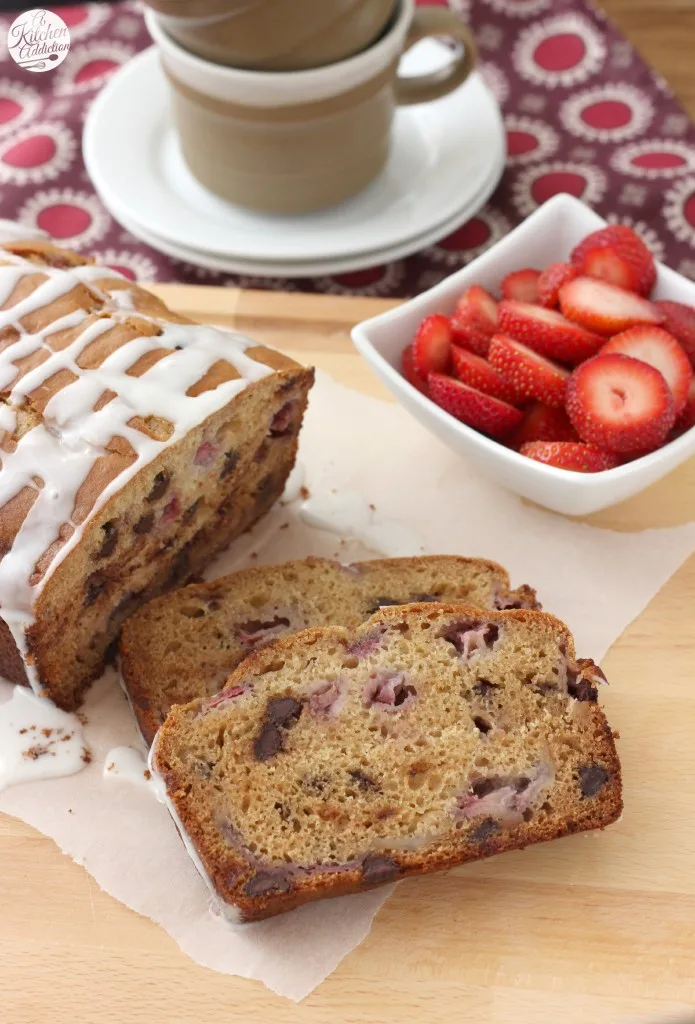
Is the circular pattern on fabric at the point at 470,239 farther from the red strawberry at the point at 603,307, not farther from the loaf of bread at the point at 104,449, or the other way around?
the loaf of bread at the point at 104,449

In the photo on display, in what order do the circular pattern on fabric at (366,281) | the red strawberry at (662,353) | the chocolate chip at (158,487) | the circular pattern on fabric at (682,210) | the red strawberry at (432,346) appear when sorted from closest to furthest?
the chocolate chip at (158,487) < the red strawberry at (662,353) < the red strawberry at (432,346) < the circular pattern on fabric at (366,281) < the circular pattern on fabric at (682,210)

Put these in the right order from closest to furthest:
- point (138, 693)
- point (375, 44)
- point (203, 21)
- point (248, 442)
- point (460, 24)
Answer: point (138, 693) < point (248, 442) < point (203, 21) < point (375, 44) < point (460, 24)

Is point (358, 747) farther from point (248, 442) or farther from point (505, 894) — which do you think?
point (248, 442)

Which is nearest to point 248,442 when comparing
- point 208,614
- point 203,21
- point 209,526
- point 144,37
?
point 209,526

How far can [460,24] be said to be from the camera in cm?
351

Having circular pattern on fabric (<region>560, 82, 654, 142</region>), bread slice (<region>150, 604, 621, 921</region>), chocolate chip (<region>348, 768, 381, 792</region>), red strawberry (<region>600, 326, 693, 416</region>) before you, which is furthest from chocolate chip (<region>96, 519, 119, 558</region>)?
circular pattern on fabric (<region>560, 82, 654, 142</region>)

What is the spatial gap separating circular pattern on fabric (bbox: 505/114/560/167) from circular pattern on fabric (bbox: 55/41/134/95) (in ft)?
4.86

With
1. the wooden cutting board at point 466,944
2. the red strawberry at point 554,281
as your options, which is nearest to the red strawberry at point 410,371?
the red strawberry at point 554,281

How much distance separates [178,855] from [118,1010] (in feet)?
1.09

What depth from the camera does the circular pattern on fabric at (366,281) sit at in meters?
3.69

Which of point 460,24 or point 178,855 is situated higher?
point 460,24

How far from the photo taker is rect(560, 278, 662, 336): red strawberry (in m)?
2.91

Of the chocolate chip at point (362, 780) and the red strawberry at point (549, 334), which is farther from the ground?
the red strawberry at point (549, 334)

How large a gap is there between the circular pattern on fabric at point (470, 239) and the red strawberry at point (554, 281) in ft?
2.42
